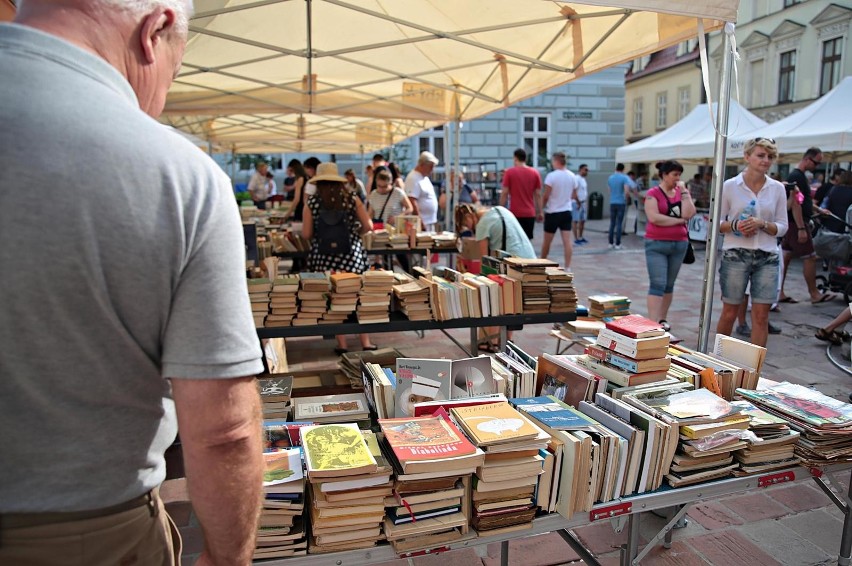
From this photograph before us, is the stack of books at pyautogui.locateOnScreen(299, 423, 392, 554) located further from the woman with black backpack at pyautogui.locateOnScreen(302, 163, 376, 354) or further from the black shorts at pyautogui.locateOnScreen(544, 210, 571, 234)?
the black shorts at pyautogui.locateOnScreen(544, 210, 571, 234)

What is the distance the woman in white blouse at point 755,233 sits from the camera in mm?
4543

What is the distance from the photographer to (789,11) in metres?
23.6

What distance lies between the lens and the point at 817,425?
2285mm

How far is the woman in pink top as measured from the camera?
5.50 meters

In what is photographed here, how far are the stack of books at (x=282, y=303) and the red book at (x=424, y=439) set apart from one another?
1.70 metres

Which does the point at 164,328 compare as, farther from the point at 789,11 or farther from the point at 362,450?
the point at 789,11

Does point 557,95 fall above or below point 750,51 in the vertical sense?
below

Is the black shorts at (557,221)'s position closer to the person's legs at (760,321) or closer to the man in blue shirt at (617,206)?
the man in blue shirt at (617,206)

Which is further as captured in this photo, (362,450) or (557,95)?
(557,95)

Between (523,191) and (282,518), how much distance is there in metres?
7.05

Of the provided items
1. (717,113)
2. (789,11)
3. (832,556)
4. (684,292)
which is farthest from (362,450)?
(789,11)

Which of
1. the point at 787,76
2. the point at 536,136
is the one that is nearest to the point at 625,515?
the point at 536,136

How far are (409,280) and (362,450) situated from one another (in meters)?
2.40

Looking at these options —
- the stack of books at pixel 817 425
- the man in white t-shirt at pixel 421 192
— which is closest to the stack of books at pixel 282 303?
the stack of books at pixel 817 425
